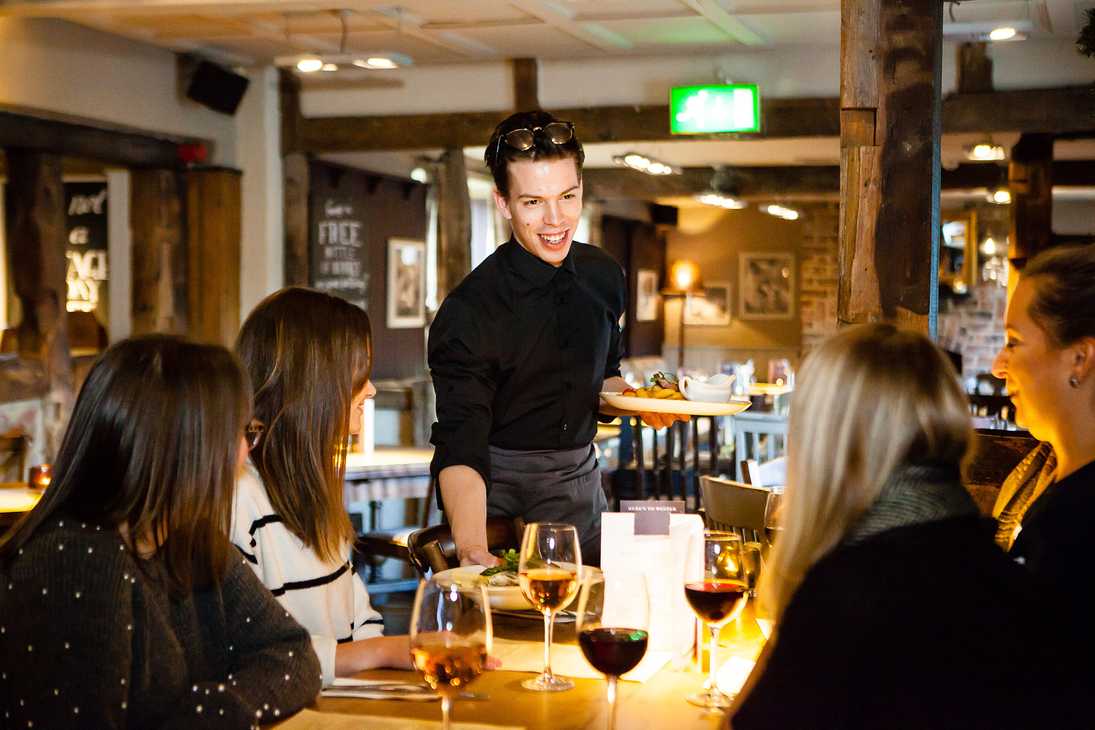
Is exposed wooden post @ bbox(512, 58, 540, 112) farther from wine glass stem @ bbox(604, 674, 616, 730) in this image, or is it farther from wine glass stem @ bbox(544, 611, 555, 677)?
wine glass stem @ bbox(604, 674, 616, 730)

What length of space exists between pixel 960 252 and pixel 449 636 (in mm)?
14286

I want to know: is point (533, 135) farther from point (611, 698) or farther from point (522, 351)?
point (611, 698)

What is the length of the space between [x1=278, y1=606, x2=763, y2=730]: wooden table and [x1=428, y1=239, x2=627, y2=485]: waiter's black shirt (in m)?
0.90

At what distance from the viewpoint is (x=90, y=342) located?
358 inches

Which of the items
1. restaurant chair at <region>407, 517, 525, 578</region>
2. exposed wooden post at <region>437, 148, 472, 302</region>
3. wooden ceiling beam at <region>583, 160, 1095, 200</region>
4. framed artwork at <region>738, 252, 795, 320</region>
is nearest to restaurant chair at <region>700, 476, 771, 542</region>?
restaurant chair at <region>407, 517, 525, 578</region>

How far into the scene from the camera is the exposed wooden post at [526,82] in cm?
806

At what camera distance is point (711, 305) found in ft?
54.1

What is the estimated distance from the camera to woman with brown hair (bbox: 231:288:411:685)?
2.22 meters

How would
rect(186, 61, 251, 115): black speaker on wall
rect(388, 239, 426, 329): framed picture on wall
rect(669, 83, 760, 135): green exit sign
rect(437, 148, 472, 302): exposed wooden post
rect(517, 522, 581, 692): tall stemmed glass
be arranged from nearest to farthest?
rect(517, 522, 581, 692): tall stemmed glass < rect(669, 83, 760, 135): green exit sign < rect(186, 61, 251, 115): black speaker on wall < rect(437, 148, 472, 302): exposed wooden post < rect(388, 239, 426, 329): framed picture on wall

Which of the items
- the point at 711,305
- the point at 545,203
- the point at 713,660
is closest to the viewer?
the point at 713,660

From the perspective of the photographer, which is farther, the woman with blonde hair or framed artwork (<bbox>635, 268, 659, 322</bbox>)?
framed artwork (<bbox>635, 268, 659, 322</bbox>)

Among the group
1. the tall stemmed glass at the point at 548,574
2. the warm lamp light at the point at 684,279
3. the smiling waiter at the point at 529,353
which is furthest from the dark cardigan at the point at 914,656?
the warm lamp light at the point at 684,279

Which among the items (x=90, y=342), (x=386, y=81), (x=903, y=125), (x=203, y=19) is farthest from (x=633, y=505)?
(x=90, y=342)

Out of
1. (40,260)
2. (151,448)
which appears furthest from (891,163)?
(40,260)
